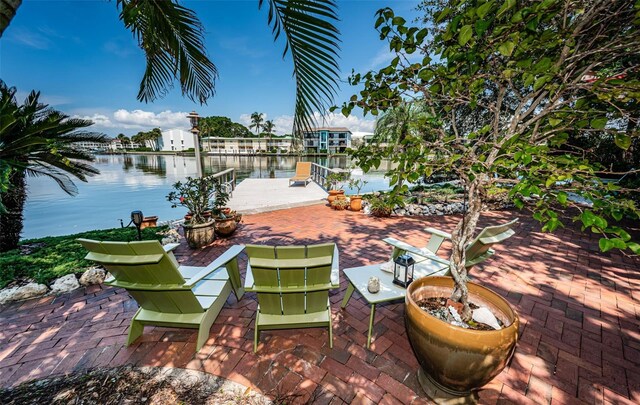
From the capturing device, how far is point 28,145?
3.45 metres

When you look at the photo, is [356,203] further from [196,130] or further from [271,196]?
[196,130]

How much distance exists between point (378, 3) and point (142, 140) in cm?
9390

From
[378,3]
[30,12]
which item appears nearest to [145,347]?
[30,12]

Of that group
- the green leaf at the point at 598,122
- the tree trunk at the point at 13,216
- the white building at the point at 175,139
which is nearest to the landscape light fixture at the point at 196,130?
the tree trunk at the point at 13,216

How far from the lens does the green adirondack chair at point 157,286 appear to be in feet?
6.07

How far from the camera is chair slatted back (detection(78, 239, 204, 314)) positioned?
1.84 meters

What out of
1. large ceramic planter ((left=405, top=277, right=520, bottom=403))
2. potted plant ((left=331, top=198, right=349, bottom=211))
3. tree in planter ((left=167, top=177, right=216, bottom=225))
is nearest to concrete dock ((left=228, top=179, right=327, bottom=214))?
potted plant ((left=331, top=198, right=349, bottom=211))

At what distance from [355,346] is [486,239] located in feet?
4.83

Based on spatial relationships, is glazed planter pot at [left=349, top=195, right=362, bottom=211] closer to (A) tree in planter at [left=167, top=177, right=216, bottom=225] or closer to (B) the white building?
(A) tree in planter at [left=167, top=177, right=216, bottom=225]

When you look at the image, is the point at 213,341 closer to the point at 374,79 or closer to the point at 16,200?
the point at 374,79

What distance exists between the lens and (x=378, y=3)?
154 cm

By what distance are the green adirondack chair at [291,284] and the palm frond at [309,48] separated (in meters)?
0.93

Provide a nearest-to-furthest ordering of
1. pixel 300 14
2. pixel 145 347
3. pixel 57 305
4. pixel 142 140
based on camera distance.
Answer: pixel 300 14 < pixel 145 347 < pixel 57 305 < pixel 142 140

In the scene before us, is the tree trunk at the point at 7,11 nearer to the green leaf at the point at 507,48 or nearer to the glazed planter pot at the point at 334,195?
the green leaf at the point at 507,48
